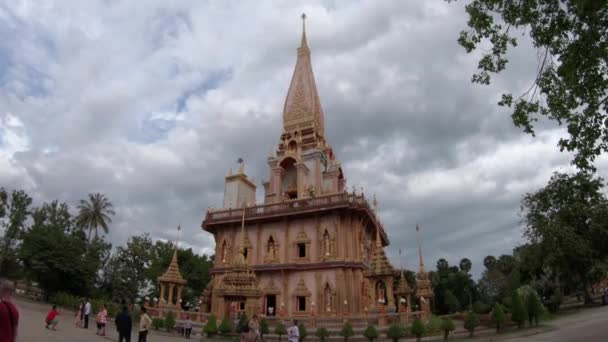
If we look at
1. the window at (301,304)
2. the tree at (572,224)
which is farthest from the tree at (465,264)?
the window at (301,304)

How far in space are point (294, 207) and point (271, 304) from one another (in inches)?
281

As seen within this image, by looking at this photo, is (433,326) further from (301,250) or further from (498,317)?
(301,250)

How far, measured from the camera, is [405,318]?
2309 cm

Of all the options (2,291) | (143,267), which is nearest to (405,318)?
(2,291)

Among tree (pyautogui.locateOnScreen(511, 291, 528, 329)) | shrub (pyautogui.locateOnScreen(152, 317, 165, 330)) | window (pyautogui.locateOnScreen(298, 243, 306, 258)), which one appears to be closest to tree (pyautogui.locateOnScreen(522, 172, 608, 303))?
tree (pyautogui.locateOnScreen(511, 291, 528, 329))

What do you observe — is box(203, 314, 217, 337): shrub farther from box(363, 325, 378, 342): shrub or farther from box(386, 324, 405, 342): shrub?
box(386, 324, 405, 342): shrub

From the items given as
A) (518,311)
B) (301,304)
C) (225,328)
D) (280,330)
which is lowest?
(280,330)

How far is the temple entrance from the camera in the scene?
96.8 feet

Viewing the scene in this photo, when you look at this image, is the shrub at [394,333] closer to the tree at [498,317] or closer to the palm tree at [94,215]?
the tree at [498,317]

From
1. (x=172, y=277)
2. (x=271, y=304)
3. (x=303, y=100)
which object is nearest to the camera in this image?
(x=271, y=304)

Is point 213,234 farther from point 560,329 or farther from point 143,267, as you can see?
point 560,329

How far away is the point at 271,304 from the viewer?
30.1 meters

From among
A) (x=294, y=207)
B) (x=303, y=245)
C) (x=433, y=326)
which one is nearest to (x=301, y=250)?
(x=303, y=245)

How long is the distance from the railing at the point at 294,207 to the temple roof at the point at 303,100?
943cm
